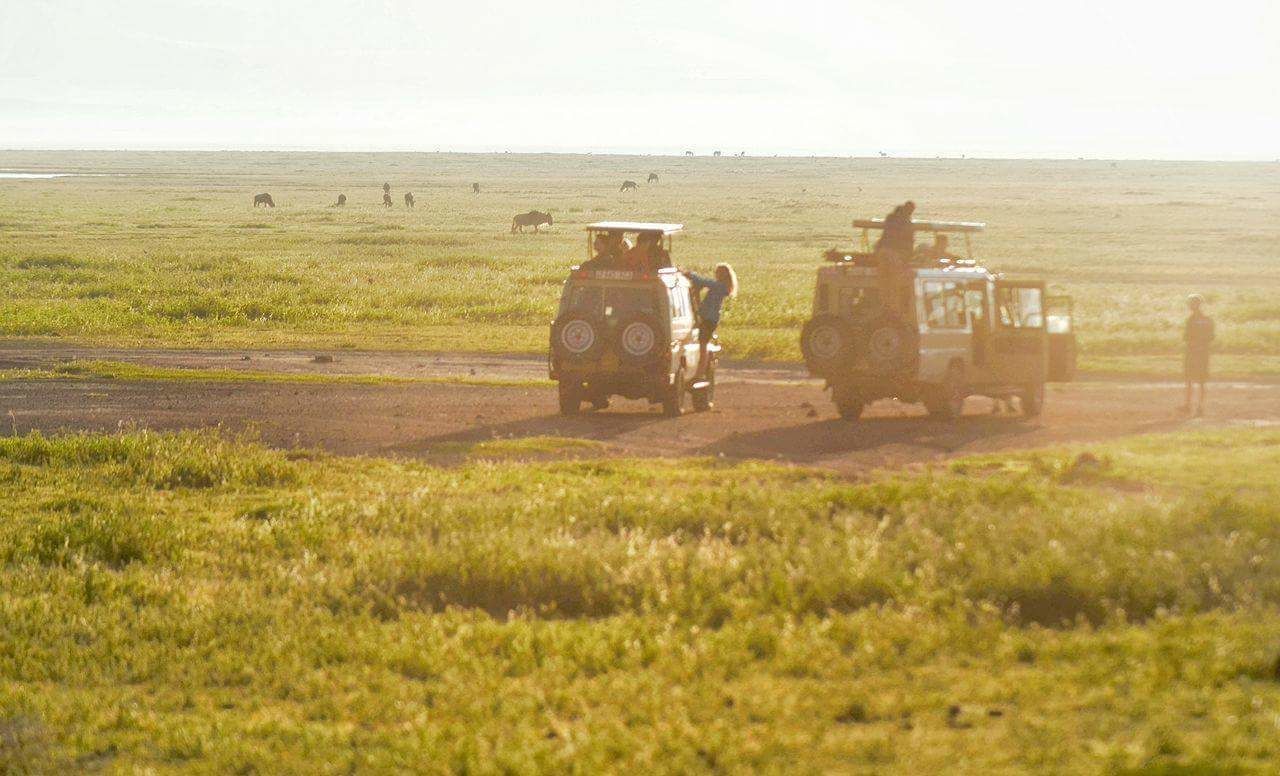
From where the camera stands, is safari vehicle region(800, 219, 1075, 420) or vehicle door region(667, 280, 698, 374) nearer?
safari vehicle region(800, 219, 1075, 420)

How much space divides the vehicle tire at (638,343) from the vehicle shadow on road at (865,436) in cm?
173

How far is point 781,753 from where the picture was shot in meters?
7.70

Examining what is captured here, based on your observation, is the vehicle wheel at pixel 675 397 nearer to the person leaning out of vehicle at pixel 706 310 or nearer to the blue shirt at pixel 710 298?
the person leaning out of vehicle at pixel 706 310

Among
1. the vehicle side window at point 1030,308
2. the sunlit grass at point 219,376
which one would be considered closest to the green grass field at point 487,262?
the sunlit grass at point 219,376

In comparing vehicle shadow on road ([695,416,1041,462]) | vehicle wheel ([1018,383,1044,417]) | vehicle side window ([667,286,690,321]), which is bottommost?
vehicle shadow on road ([695,416,1041,462])

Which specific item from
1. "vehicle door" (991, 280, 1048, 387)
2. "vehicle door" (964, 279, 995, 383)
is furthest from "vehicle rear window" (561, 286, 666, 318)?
"vehicle door" (991, 280, 1048, 387)

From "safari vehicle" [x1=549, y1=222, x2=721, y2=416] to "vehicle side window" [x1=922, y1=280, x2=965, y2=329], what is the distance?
322 centimetres

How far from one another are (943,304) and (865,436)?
2.09 meters

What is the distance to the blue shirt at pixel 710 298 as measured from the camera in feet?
74.3

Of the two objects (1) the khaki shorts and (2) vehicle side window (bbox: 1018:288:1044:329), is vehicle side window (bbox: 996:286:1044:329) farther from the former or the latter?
(1) the khaki shorts

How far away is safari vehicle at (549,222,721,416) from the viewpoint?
20781 millimetres

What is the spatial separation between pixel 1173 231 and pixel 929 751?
7307 cm

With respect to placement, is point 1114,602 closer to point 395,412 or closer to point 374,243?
point 395,412

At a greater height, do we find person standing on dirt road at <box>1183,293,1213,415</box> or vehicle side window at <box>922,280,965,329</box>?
vehicle side window at <box>922,280,965,329</box>
